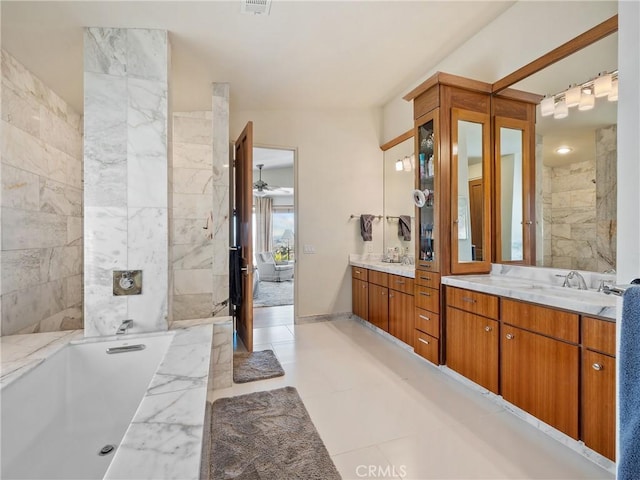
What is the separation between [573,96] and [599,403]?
2.05 meters

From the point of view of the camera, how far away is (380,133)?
4773 mm

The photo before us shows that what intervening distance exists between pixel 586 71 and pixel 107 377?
389 cm

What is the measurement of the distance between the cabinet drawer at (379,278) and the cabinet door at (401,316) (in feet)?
0.52

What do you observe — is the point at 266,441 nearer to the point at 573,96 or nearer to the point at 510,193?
the point at 510,193

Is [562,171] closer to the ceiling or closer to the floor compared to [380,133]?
closer to the floor

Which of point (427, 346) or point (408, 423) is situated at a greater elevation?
point (427, 346)

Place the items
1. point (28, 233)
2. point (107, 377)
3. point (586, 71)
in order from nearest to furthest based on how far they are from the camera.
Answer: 1. point (107, 377)
2. point (586, 71)
3. point (28, 233)

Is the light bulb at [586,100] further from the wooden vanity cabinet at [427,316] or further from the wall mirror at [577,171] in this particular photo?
the wooden vanity cabinet at [427,316]

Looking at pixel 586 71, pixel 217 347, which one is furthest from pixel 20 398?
pixel 586 71

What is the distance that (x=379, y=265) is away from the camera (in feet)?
13.0

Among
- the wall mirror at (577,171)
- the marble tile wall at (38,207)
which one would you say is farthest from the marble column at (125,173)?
the wall mirror at (577,171)

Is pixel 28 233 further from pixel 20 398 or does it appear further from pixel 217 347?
pixel 217 347

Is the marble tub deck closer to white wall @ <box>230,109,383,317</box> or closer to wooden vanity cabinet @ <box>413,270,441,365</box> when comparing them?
wooden vanity cabinet @ <box>413,270,441,365</box>

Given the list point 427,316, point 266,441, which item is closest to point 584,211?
point 427,316
